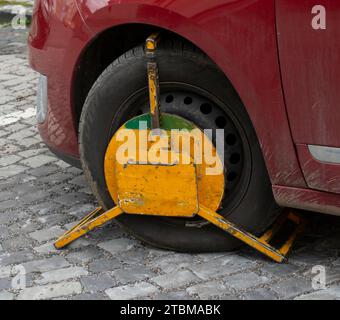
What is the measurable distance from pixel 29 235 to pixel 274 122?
1.45 meters

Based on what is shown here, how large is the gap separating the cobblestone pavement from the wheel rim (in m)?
0.27

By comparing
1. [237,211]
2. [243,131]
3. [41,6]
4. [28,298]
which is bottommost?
[28,298]

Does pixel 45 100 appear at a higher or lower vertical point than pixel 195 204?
higher

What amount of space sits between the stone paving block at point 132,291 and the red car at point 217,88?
0.30 m

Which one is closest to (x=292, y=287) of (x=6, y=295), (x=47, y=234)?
(x=6, y=295)

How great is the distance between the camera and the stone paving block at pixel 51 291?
314 centimetres

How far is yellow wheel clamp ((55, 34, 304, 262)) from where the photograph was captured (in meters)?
3.19

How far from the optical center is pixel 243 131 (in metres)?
3.14

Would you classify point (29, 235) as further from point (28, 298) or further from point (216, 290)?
point (216, 290)

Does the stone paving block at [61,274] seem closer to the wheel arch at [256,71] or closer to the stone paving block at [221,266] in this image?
the stone paving block at [221,266]

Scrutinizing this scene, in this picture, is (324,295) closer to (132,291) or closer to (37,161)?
(132,291)

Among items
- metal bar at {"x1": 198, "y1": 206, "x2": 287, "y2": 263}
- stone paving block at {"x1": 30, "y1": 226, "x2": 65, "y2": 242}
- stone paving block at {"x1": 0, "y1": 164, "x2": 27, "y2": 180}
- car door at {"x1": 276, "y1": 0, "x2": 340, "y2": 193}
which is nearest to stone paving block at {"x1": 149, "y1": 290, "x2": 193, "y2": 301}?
metal bar at {"x1": 198, "y1": 206, "x2": 287, "y2": 263}

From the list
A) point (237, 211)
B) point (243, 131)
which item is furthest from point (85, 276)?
point (243, 131)

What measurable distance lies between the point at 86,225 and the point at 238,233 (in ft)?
2.36
